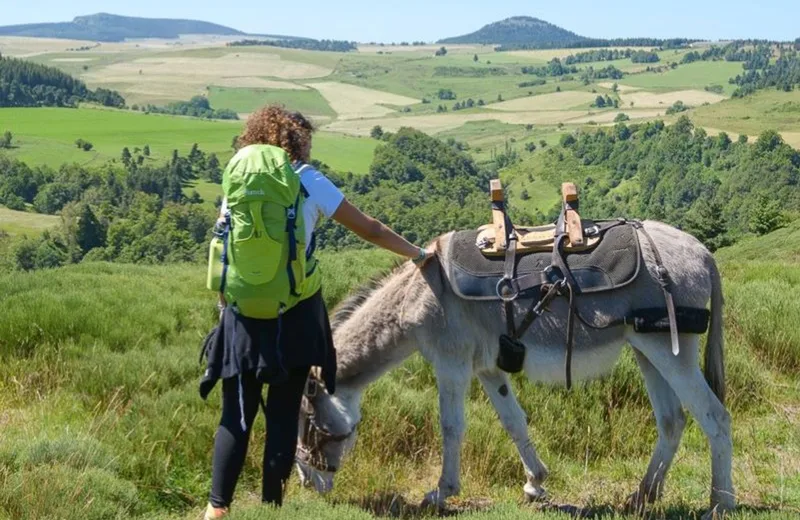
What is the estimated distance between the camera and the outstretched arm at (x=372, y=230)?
4.35m

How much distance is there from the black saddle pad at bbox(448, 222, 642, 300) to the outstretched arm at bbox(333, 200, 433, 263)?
27 cm

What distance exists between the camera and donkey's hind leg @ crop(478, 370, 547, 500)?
5.18 meters

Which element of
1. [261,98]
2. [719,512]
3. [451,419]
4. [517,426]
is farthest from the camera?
[261,98]

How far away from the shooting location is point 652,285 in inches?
185

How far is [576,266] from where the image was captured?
482 cm

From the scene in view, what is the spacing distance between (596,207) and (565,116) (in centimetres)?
7407

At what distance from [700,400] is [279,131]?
279 centimetres

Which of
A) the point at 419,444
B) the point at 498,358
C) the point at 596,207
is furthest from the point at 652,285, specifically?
the point at 596,207

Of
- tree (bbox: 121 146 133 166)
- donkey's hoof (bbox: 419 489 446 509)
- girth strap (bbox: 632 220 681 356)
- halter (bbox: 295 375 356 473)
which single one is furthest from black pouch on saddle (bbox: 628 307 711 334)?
tree (bbox: 121 146 133 166)

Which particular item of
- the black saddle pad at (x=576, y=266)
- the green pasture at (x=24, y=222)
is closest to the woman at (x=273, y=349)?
the black saddle pad at (x=576, y=266)

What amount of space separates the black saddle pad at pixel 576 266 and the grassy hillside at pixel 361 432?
1.28 metres

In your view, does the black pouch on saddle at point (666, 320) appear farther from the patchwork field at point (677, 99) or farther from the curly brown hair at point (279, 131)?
the patchwork field at point (677, 99)

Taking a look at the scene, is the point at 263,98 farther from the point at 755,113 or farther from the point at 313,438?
the point at 313,438

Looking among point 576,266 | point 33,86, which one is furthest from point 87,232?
point 33,86
